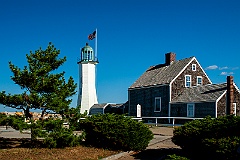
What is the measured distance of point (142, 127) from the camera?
12.8 m

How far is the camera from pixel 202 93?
33.7m

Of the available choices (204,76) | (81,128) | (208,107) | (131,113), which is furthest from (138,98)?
(81,128)

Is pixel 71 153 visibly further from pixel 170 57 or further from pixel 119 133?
pixel 170 57

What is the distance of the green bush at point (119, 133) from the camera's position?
12484mm

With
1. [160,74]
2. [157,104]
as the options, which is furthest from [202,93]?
[160,74]

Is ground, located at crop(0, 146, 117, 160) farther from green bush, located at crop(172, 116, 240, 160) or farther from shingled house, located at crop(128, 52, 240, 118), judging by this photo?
shingled house, located at crop(128, 52, 240, 118)

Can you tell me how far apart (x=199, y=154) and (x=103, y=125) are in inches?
156

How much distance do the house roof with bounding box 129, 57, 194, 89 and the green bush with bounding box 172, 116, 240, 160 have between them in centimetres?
2514

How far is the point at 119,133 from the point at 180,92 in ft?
82.6

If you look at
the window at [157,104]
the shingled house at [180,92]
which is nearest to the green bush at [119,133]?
the shingled house at [180,92]

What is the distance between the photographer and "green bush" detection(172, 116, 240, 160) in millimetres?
8711

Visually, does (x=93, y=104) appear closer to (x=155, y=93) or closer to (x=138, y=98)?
(x=138, y=98)

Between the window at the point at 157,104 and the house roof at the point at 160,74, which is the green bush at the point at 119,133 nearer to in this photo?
the house roof at the point at 160,74

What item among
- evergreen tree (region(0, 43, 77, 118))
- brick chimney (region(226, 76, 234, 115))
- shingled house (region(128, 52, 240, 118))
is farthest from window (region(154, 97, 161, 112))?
evergreen tree (region(0, 43, 77, 118))
